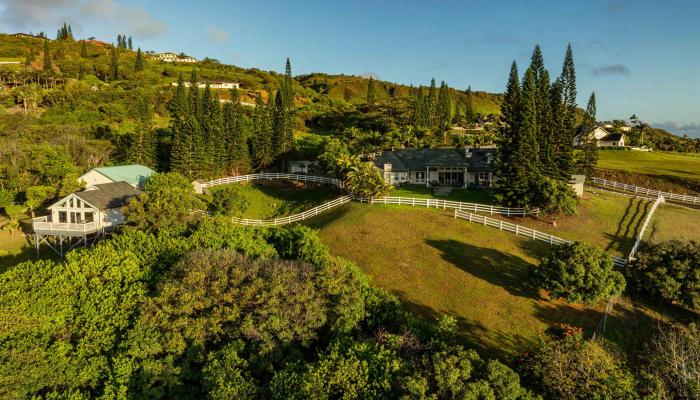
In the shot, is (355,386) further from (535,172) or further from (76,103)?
(76,103)

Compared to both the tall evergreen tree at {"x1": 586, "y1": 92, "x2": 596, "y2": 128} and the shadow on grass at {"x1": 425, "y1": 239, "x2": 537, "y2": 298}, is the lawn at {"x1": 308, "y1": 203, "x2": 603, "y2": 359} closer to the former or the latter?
the shadow on grass at {"x1": 425, "y1": 239, "x2": 537, "y2": 298}

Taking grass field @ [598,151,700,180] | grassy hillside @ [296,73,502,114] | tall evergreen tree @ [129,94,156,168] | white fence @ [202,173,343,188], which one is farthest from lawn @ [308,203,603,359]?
grassy hillside @ [296,73,502,114]

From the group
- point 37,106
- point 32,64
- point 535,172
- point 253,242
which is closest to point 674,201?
point 535,172

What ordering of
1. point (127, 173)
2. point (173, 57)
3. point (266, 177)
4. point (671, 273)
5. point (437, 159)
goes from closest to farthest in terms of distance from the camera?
point (671, 273), point (127, 173), point (437, 159), point (266, 177), point (173, 57)

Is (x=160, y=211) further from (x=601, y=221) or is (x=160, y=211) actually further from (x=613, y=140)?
(x=613, y=140)

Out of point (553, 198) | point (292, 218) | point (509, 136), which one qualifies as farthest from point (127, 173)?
point (553, 198)

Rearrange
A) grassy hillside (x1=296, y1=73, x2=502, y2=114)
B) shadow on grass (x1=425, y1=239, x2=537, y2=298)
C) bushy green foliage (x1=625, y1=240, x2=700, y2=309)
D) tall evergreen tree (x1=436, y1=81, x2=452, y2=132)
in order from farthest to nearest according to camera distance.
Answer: grassy hillside (x1=296, y1=73, x2=502, y2=114)
tall evergreen tree (x1=436, y1=81, x2=452, y2=132)
shadow on grass (x1=425, y1=239, x2=537, y2=298)
bushy green foliage (x1=625, y1=240, x2=700, y2=309)

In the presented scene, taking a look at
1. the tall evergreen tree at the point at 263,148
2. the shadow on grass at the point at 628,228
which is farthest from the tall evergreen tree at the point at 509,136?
the tall evergreen tree at the point at 263,148
